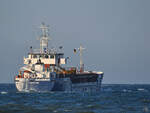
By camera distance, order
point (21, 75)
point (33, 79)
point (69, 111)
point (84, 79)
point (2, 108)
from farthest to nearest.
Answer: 1. point (84, 79)
2. point (21, 75)
3. point (33, 79)
4. point (2, 108)
5. point (69, 111)

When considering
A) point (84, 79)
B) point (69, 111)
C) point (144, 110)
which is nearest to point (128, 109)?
point (144, 110)

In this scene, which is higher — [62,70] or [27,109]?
[62,70]

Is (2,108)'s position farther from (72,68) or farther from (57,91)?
(72,68)

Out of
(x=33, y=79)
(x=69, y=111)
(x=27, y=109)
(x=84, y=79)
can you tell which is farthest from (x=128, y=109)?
(x=84, y=79)

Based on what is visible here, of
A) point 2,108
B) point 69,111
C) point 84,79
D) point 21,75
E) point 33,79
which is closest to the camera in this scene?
point 69,111

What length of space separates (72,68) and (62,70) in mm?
10961

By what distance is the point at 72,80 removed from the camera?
123 m

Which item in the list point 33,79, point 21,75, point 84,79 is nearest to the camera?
point 33,79

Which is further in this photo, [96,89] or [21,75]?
[96,89]

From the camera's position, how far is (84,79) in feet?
435

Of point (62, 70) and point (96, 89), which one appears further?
point (96, 89)

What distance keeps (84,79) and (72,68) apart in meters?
3.90

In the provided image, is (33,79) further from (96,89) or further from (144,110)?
(144,110)

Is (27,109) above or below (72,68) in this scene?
below
